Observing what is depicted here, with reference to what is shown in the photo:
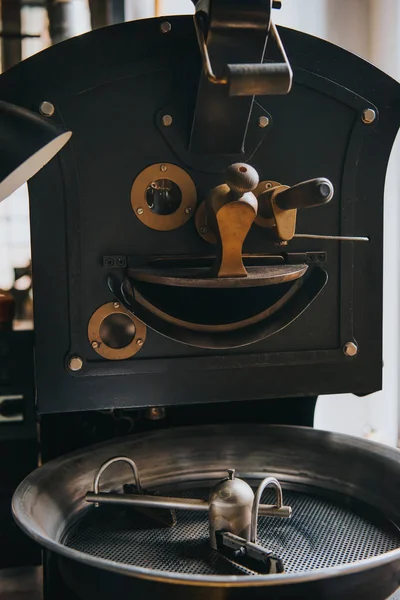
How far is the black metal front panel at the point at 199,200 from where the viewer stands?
913mm

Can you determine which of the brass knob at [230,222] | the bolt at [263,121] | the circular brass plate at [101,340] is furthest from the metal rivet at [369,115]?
the circular brass plate at [101,340]

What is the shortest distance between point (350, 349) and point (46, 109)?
568mm

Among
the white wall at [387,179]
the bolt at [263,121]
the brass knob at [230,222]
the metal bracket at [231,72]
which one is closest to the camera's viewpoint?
the metal bracket at [231,72]

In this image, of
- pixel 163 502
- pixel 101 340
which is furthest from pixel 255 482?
pixel 101 340

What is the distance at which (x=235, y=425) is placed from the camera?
1.13m

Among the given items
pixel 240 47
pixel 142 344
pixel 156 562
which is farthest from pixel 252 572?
pixel 240 47

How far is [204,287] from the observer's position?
2.93ft

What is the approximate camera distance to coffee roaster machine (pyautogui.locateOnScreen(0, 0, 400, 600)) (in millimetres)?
873

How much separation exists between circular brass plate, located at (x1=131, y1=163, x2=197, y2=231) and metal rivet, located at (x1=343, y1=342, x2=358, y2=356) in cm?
32

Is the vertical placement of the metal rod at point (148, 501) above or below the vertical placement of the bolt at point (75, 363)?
below

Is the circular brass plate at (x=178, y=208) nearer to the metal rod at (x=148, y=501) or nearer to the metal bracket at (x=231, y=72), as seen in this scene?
the metal bracket at (x=231, y=72)

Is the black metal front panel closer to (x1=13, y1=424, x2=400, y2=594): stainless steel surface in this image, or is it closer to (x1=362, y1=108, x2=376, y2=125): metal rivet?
(x1=362, y1=108, x2=376, y2=125): metal rivet

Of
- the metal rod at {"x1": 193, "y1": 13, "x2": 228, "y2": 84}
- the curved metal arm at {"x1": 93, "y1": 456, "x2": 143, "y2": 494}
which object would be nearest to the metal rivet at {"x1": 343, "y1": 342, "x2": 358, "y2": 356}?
the curved metal arm at {"x1": 93, "y1": 456, "x2": 143, "y2": 494}

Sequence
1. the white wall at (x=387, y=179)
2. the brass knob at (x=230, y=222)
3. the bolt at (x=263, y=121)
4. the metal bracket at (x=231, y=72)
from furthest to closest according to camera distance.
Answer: the white wall at (x=387, y=179) < the bolt at (x=263, y=121) < the brass knob at (x=230, y=222) < the metal bracket at (x=231, y=72)
